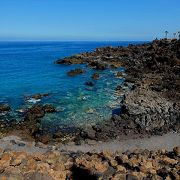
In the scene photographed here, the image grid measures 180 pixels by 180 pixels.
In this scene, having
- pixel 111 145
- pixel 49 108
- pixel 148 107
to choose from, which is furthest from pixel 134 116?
pixel 49 108

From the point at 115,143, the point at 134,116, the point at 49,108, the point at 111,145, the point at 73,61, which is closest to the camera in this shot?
the point at 111,145

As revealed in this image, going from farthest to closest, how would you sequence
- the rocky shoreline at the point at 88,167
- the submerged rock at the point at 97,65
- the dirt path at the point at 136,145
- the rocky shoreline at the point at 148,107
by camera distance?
the submerged rock at the point at 97,65 → the rocky shoreline at the point at 148,107 → the dirt path at the point at 136,145 → the rocky shoreline at the point at 88,167

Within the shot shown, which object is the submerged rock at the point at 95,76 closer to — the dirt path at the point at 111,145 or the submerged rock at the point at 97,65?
the submerged rock at the point at 97,65

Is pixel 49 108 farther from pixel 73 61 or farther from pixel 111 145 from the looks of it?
pixel 73 61

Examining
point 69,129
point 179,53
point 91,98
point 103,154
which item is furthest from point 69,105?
point 179,53

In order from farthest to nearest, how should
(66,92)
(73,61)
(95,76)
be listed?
(73,61) < (95,76) < (66,92)

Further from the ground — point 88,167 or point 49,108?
point 88,167

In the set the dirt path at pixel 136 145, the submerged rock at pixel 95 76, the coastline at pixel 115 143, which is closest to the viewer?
the coastline at pixel 115 143

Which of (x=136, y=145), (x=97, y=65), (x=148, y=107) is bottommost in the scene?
(x=136, y=145)

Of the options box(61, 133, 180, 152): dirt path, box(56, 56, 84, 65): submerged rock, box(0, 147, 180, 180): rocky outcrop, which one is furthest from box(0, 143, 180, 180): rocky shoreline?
box(56, 56, 84, 65): submerged rock

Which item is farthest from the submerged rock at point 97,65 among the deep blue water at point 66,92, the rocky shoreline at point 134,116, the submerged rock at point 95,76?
the rocky shoreline at point 134,116

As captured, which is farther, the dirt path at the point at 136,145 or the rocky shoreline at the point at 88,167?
the dirt path at the point at 136,145

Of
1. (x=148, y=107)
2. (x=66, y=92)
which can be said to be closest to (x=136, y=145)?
(x=148, y=107)

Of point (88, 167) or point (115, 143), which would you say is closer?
point (88, 167)
